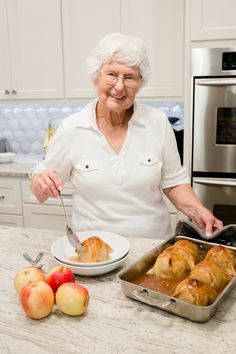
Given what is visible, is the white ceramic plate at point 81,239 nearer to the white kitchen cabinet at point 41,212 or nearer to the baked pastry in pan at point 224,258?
the baked pastry in pan at point 224,258

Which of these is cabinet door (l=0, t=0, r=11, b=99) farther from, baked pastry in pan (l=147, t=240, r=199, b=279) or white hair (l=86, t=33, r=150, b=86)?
baked pastry in pan (l=147, t=240, r=199, b=279)

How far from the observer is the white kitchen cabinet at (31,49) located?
2723 millimetres

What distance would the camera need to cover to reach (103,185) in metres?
1.50

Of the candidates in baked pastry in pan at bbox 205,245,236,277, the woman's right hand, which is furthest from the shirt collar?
baked pastry in pan at bbox 205,245,236,277

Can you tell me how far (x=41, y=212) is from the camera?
A: 278cm

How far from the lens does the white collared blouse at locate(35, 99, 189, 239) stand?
151cm

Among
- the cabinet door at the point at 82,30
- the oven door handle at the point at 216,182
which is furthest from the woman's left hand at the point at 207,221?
the cabinet door at the point at 82,30

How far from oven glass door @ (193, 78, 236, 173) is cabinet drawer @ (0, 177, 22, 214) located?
51.7 inches

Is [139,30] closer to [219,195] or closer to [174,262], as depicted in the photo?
[219,195]

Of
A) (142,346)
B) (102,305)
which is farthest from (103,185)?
(142,346)

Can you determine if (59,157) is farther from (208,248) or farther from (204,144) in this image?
(204,144)

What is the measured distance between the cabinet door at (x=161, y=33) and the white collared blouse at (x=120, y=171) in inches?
40.9

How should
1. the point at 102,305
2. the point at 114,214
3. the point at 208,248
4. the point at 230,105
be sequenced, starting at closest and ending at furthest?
the point at 102,305
the point at 208,248
the point at 114,214
the point at 230,105

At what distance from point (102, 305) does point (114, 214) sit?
0.61 m
